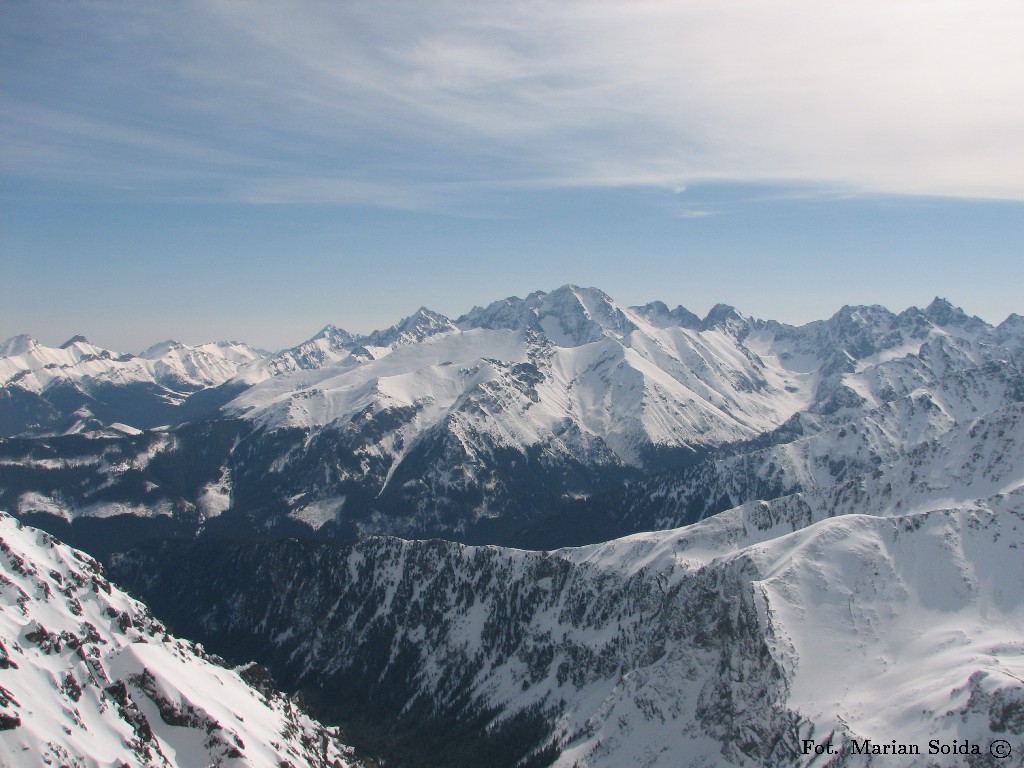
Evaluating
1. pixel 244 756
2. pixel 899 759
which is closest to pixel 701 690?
pixel 899 759

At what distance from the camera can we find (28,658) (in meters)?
151

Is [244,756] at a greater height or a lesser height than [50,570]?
lesser

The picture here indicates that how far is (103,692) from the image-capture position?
504 ft

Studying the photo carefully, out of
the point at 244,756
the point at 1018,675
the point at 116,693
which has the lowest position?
the point at 244,756

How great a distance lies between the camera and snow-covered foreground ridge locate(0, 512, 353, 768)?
448ft

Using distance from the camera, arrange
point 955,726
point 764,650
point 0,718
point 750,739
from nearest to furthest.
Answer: point 0,718, point 955,726, point 750,739, point 764,650

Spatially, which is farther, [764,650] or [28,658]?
[764,650]

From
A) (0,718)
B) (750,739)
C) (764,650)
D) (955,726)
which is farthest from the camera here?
(764,650)

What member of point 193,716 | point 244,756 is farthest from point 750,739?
point 193,716

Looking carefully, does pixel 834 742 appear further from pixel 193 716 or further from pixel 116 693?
pixel 116 693

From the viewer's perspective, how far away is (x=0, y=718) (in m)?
127

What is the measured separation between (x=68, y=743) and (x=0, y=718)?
13008 millimetres

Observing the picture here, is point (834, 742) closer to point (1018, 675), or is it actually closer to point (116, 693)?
point (1018, 675)

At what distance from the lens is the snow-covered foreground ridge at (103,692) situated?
448ft
